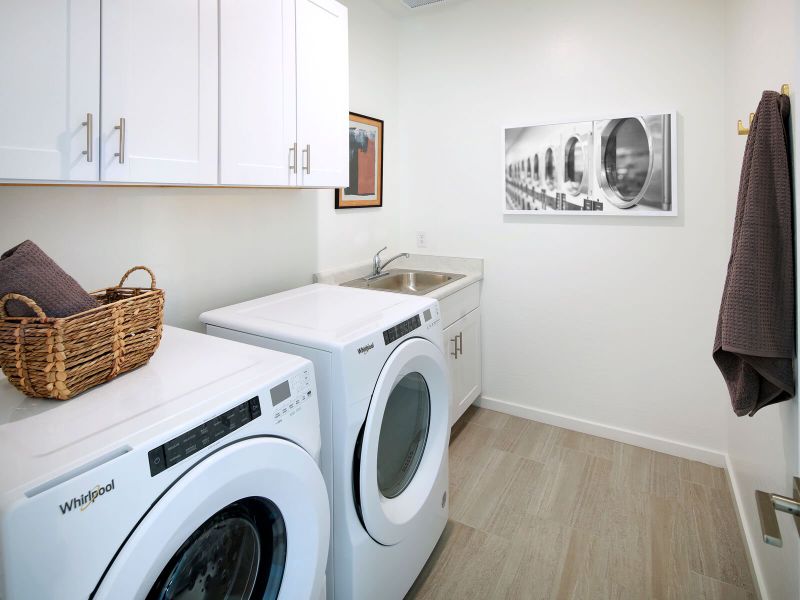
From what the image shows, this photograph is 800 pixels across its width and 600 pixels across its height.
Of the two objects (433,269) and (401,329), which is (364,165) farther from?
(401,329)

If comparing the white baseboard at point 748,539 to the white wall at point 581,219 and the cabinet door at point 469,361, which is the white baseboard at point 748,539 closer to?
the white wall at point 581,219

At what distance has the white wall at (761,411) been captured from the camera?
1274 mm

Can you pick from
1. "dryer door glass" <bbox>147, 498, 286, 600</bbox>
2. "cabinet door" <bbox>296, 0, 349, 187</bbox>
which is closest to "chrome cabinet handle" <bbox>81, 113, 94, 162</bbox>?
"cabinet door" <bbox>296, 0, 349, 187</bbox>

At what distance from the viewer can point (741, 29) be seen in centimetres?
192

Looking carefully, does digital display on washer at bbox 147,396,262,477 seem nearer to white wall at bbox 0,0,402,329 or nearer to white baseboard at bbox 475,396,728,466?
white wall at bbox 0,0,402,329

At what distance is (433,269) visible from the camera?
3191 millimetres

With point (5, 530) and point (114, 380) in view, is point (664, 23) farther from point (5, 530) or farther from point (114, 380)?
point (5, 530)

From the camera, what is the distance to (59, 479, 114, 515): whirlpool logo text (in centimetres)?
69

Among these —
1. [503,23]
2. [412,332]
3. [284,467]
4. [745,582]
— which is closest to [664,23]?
[503,23]

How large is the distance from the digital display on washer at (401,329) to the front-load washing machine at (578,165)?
1522mm

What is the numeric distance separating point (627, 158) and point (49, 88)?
2485mm

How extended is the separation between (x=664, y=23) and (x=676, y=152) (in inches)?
25.6

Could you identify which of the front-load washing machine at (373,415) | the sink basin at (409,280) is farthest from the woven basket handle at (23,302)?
the sink basin at (409,280)

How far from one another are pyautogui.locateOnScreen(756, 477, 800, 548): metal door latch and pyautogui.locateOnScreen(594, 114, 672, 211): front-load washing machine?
6.63 feet
